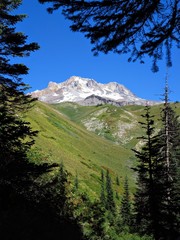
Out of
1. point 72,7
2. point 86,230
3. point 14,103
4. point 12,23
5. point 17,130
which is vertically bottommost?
point 86,230

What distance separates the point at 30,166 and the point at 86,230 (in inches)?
427

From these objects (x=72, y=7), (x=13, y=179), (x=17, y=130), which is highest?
(x=72, y=7)

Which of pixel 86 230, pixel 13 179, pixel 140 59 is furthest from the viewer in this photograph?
pixel 86 230

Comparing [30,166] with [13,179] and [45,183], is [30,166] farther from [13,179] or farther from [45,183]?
[45,183]

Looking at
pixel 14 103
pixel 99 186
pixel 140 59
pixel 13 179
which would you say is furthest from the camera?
pixel 99 186

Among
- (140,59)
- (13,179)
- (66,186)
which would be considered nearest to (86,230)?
(66,186)

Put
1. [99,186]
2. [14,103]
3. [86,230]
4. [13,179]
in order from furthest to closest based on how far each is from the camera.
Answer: [99,186] → [86,230] → [14,103] → [13,179]

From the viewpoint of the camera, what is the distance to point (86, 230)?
2352 cm

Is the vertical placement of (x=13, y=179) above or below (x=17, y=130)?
below

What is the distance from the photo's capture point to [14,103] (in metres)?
18.2

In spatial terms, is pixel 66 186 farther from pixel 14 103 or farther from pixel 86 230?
pixel 14 103

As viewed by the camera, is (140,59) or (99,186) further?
(99,186)

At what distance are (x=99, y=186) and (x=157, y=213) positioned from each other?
1804 inches

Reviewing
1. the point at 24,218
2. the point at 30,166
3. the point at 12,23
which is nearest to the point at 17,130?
the point at 30,166
